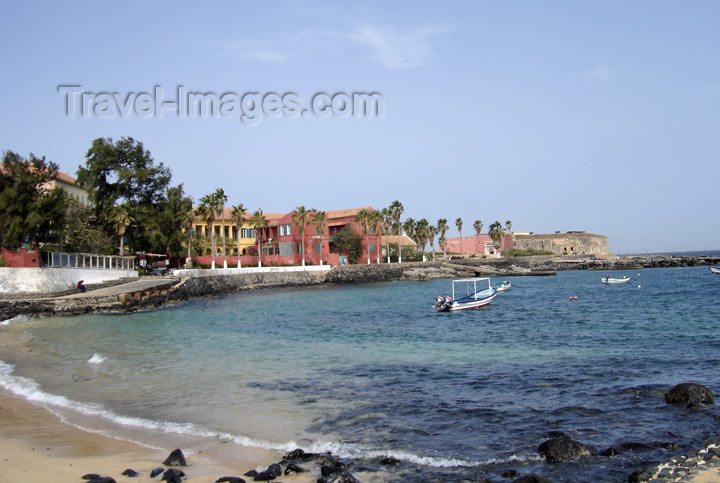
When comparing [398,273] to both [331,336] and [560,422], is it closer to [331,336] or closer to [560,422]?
[331,336]

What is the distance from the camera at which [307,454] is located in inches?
372

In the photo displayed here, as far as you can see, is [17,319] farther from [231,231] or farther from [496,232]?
[496,232]

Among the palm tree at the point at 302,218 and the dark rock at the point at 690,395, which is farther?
the palm tree at the point at 302,218

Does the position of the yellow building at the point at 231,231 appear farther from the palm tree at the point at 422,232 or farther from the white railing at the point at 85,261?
the palm tree at the point at 422,232

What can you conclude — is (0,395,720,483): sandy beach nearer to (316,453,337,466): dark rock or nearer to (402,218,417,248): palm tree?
(316,453,337,466): dark rock

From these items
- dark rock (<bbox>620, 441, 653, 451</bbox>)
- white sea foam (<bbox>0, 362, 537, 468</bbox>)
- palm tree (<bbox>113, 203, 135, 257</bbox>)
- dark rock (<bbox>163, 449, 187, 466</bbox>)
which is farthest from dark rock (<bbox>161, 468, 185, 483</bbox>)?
palm tree (<bbox>113, 203, 135, 257</bbox>)

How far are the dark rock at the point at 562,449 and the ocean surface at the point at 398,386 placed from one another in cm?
18

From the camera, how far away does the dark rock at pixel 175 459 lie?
8.93 m

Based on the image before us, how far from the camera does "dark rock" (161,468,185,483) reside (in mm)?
8055

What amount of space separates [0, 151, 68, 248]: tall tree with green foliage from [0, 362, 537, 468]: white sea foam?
28.1m

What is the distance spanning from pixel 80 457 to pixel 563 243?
145m

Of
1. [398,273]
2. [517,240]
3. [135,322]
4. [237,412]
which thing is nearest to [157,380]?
[237,412]

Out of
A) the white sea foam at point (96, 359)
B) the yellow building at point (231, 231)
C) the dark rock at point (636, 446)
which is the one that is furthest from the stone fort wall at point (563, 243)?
the dark rock at point (636, 446)

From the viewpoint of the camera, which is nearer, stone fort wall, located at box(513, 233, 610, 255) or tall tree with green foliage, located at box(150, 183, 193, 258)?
tall tree with green foliage, located at box(150, 183, 193, 258)
